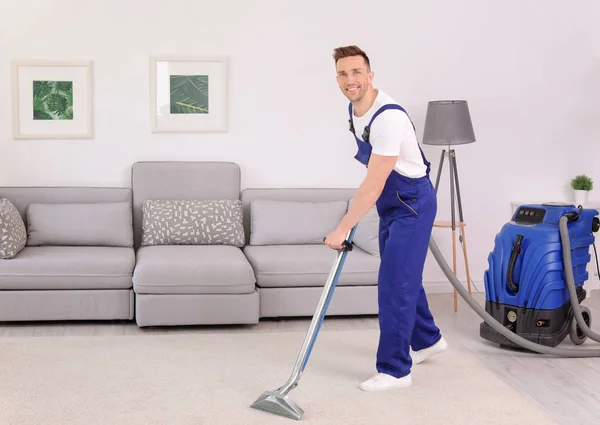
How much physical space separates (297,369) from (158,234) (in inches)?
78.6

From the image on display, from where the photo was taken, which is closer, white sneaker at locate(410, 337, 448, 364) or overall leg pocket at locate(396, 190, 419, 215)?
overall leg pocket at locate(396, 190, 419, 215)

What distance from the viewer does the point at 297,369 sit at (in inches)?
130

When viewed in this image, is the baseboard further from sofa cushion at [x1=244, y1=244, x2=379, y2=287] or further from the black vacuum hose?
the black vacuum hose

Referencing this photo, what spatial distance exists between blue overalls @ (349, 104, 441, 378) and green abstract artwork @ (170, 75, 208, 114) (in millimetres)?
2144

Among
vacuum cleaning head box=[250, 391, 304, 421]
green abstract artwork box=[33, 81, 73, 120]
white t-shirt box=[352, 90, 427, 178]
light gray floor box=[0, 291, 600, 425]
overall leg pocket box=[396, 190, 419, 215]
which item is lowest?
light gray floor box=[0, 291, 600, 425]

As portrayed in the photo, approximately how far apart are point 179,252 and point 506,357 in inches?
72.1

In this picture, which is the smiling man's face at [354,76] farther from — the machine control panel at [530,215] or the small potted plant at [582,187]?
the small potted plant at [582,187]

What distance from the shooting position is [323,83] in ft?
18.2

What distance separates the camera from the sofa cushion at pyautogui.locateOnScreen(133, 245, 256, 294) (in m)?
4.49

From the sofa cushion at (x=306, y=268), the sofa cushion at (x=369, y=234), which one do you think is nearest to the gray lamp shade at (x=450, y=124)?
the sofa cushion at (x=369, y=234)

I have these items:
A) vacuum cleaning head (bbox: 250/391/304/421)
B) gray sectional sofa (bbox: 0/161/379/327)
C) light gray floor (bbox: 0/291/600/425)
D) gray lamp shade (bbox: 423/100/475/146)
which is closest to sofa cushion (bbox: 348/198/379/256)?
gray sectional sofa (bbox: 0/161/379/327)

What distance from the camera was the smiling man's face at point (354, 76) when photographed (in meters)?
3.36

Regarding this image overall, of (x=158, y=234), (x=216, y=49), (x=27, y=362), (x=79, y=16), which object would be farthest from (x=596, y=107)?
(x=27, y=362)

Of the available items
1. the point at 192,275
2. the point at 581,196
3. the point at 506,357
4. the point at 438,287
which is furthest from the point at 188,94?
the point at 581,196
